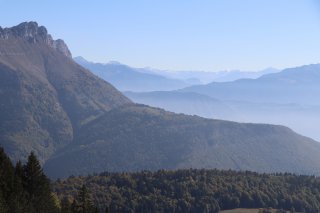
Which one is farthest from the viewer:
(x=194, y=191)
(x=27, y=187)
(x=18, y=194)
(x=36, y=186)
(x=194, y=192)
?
(x=194, y=191)

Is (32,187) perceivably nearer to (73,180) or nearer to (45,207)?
(45,207)

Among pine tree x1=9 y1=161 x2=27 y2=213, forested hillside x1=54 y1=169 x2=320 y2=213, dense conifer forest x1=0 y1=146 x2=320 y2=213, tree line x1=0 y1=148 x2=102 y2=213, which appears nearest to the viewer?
pine tree x1=9 y1=161 x2=27 y2=213

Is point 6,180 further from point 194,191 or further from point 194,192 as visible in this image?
point 194,191

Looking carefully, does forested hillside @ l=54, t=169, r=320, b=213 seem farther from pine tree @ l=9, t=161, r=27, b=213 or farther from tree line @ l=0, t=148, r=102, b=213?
pine tree @ l=9, t=161, r=27, b=213

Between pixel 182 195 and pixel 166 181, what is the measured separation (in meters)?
6.64

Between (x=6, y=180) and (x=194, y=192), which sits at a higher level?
(x=6, y=180)

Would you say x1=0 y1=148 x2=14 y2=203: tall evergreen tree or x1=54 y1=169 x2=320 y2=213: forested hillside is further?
x1=54 y1=169 x2=320 y2=213: forested hillside

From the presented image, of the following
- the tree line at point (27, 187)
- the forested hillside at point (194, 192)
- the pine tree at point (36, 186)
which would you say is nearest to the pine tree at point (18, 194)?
the tree line at point (27, 187)

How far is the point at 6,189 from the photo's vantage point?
42625 millimetres

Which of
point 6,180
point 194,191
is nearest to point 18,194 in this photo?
point 6,180

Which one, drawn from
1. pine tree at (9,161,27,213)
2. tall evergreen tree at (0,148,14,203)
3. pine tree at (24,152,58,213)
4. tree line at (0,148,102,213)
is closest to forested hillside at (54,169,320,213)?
tree line at (0,148,102,213)

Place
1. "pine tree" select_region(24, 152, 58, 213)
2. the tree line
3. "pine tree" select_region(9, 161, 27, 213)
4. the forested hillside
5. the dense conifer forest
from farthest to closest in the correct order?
1. the forested hillside
2. the dense conifer forest
3. "pine tree" select_region(24, 152, 58, 213)
4. the tree line
5. "pine tree" select_region(9, 161, 27, 213)

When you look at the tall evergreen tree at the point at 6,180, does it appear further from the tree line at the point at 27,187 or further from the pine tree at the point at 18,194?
the pine tree at the point at 18,194

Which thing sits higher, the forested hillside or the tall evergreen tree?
the tall evergreen tree
